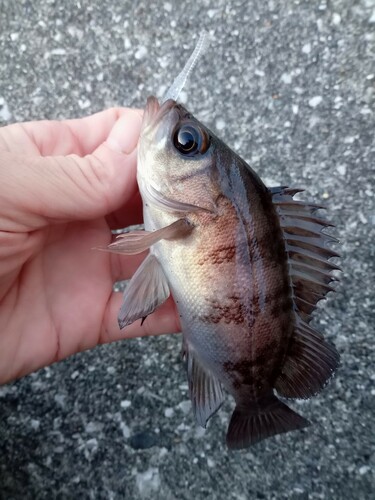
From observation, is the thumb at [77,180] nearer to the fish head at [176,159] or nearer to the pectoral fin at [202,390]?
the fish head at [176,159]

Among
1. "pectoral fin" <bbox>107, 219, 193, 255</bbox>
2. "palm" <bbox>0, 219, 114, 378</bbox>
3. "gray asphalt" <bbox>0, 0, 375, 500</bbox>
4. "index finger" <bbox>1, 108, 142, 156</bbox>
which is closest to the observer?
"pectoral fin" <bbox>107, 219, 193, 255</bbox>

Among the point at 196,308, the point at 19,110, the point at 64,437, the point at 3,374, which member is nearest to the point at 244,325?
the point at 196,308

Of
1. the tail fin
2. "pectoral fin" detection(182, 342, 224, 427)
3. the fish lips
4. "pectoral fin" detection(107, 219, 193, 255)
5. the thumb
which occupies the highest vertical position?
the fish lips

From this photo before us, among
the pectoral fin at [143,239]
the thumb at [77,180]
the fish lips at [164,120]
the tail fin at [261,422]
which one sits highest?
the fish lips at [164,120]

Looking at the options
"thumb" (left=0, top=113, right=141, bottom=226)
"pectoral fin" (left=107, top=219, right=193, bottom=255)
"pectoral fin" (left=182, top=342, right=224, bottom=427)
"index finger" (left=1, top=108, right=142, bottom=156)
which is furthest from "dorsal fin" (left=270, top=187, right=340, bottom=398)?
"index finger" (left=1, top=108, right=142, bottom=156)

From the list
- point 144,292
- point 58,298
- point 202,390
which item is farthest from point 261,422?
point 58,298

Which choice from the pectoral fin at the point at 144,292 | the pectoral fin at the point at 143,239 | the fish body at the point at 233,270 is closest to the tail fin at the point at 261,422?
the fish body at the point at 233,270

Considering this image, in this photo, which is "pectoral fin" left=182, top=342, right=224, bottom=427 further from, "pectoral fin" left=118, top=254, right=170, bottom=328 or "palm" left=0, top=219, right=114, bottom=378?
"palm" left=0, top=219, right=114, bottom=378

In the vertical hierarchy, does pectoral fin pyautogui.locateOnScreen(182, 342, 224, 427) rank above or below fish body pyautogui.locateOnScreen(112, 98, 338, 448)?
below
